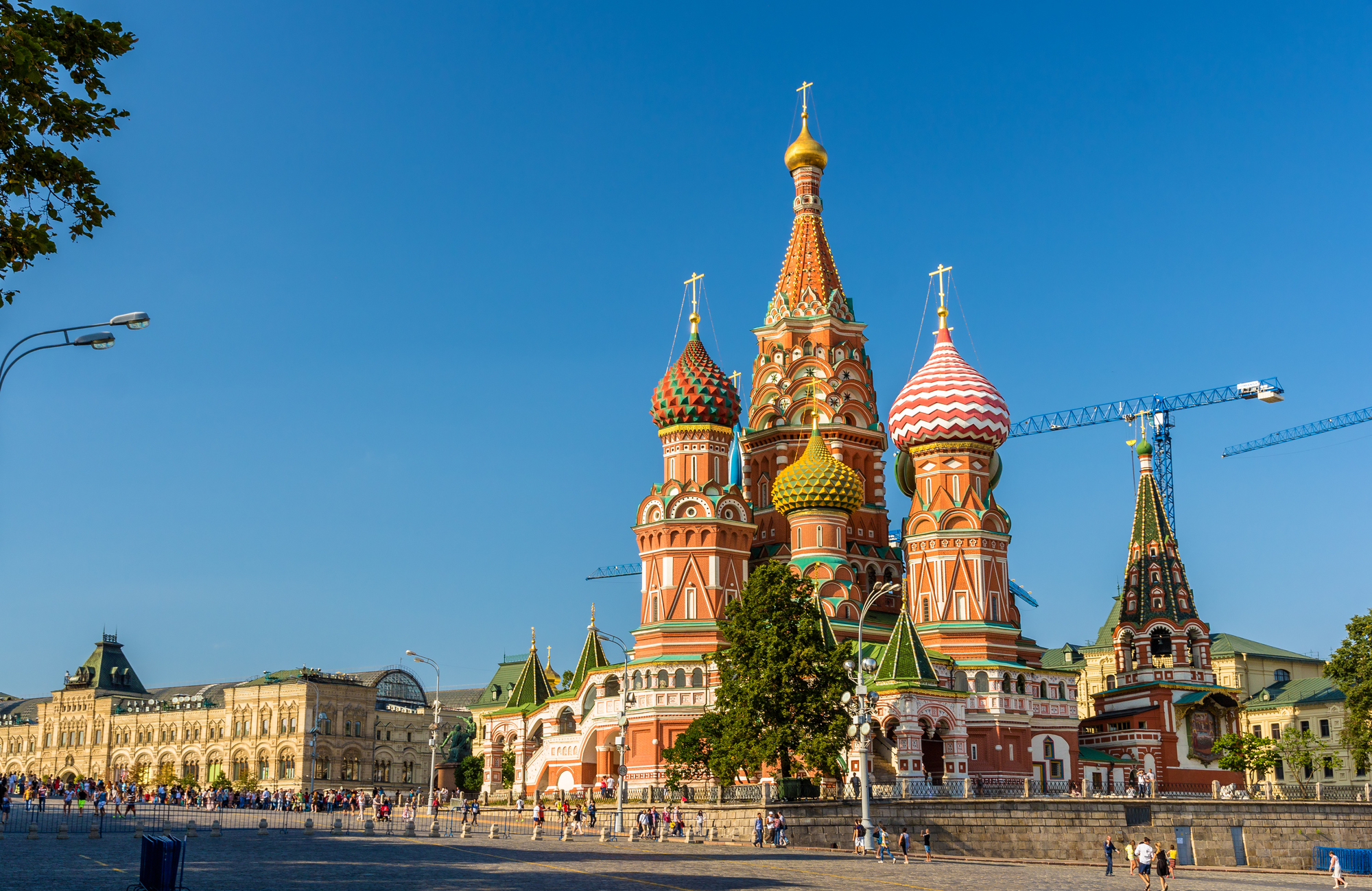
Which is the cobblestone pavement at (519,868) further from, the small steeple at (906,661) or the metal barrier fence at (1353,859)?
the small steeple at (906,661)

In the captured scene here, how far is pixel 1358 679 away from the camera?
55062 mm

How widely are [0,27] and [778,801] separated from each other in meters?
34.2

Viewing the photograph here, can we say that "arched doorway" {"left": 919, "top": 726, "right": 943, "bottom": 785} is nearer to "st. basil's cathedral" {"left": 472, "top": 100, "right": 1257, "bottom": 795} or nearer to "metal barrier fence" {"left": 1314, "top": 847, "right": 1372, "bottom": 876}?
"st. basil's cathedral" {"left": 472, "top": 100, "right": 1257, "bottom": 795}

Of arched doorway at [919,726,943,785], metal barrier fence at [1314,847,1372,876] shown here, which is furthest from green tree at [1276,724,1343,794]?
arched doorway at [919,726,943,785]

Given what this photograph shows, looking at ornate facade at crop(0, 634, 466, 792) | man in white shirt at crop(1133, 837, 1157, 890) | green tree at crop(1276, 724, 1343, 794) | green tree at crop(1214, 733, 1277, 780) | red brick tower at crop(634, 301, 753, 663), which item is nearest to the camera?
man in white shirt at crop(1133, 837, 1157, 890)

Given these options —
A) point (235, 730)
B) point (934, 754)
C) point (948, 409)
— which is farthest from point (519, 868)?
point (235, 730)

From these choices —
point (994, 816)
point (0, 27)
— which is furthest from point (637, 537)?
point (0, 27)

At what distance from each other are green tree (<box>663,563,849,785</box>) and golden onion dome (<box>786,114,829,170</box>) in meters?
31.5

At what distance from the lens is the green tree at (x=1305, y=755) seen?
61.7 m

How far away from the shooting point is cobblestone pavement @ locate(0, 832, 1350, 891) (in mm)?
23406

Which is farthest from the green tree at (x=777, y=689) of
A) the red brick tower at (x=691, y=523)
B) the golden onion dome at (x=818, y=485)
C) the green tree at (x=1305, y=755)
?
the green tree at (x=1305, y=755)

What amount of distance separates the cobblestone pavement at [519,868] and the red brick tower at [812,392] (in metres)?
26.9

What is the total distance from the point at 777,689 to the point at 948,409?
70.7ft

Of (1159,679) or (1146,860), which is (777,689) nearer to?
(1146,860)
